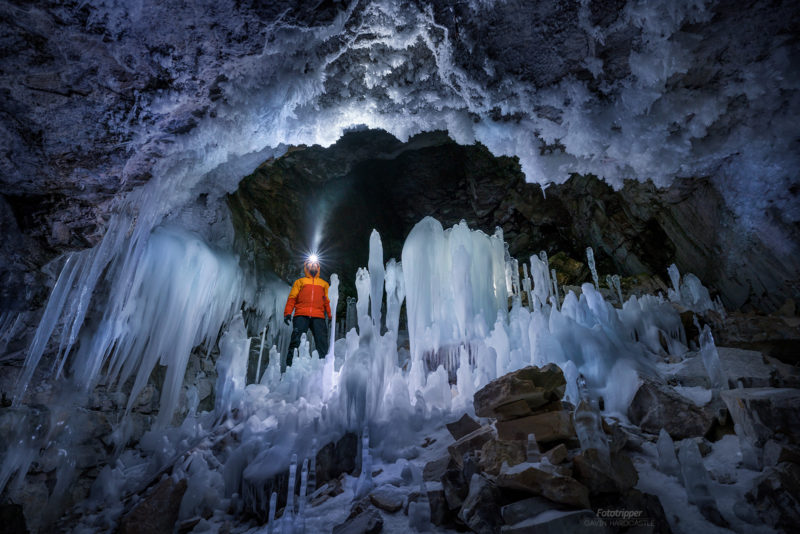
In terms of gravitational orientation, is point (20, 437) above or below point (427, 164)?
Result: below

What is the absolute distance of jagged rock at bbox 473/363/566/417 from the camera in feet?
Result: 11.6

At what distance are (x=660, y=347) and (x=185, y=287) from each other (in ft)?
30.6

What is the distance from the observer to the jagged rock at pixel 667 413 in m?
3.52

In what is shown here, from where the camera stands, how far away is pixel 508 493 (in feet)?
8.47

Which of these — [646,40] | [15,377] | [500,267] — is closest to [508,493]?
[646,40]

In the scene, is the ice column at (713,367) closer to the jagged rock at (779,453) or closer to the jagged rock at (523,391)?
the jagged rock at (779,453)

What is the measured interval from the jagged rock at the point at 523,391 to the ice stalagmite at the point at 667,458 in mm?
893

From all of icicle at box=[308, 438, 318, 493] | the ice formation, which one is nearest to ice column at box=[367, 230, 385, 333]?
the ice formation

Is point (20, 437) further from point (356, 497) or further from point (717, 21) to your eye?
point (717, 21)

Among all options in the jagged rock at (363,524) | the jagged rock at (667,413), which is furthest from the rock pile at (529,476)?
the jagged rock at (667,413)

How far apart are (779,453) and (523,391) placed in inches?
69.3

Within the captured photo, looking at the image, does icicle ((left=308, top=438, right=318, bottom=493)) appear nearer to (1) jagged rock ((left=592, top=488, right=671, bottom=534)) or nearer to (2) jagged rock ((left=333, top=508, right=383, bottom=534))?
(2) jagged rock ((left=333, top=508, right=383, bottom=534))

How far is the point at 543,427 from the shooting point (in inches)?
128

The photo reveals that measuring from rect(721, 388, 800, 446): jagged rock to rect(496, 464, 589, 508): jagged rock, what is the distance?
5.69 ft
